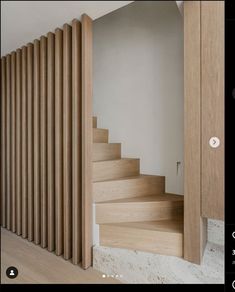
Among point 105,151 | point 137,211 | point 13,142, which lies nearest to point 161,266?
point 137,211

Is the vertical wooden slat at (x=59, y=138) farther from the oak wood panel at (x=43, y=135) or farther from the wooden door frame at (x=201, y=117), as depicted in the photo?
the wooden door frame at (x=201, y=117)

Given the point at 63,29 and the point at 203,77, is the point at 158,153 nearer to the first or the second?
the point at 203,77

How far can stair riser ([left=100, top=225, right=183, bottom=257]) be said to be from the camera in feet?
5.20

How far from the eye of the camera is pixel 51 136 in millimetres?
2014

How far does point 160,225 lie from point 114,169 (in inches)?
→ 27.4

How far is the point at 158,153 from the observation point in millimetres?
2418

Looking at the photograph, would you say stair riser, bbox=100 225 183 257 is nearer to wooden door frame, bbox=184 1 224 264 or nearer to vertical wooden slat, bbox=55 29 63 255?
wooden door frame, bbox=184 1 224 264

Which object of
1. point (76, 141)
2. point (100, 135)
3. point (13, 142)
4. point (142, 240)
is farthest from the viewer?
point (100, 135)

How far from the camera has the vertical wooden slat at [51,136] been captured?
199 centimetres

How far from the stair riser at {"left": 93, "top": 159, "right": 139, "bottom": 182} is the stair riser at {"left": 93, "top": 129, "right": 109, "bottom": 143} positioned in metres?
0.44

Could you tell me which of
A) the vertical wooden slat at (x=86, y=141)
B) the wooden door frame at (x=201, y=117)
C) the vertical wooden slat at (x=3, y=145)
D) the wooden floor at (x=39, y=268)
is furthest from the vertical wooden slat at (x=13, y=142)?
the wooden door frame at (x=201, y=117)

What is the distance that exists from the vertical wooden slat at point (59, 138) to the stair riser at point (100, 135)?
24.2 inches

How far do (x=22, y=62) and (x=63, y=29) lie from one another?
0.67 metres

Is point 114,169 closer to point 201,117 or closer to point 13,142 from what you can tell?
point 201,117
